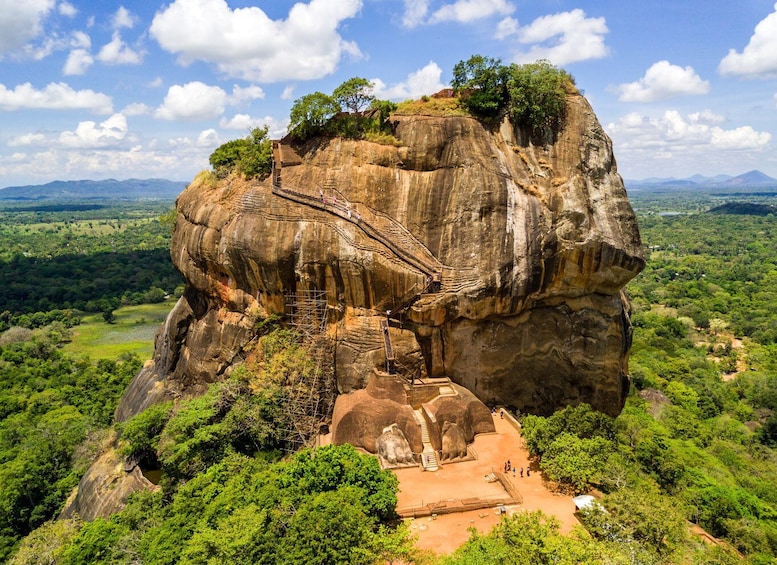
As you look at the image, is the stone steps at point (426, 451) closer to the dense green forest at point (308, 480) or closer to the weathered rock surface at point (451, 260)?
the weathered rock surface at point (451, 260)

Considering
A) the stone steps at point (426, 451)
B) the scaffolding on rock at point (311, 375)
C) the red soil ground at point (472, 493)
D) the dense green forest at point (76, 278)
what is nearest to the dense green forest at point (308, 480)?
the scaffolding on rock at point (311, 375)

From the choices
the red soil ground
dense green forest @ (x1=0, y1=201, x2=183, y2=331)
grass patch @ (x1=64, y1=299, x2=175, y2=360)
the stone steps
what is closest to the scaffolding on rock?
the stone steps

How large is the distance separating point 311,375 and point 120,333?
187 feet

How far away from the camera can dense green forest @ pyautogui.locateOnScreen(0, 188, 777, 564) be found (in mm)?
14531

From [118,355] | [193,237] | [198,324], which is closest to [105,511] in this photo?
[198,324]

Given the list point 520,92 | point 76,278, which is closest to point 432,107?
point 520,92

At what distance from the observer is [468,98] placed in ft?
83.0

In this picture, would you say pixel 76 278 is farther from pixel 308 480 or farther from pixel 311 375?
pixel 308 480

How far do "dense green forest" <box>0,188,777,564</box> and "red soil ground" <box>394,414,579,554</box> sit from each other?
0.95 m

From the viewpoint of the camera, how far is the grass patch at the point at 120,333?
6100 cm

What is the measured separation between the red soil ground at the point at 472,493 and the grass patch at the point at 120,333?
48097 mm

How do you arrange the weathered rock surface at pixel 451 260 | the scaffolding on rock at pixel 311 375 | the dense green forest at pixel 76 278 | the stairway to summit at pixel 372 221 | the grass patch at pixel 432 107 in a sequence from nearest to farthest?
the weathered rock surface at pixel 451 260 < the stairway to summit at pixel 372 221 < the scaffolding on rock at pixel 311 375 < the grass patch at pixel 432 107 < the dense green forest at pixel 76 278

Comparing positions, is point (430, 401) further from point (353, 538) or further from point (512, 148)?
point (512, 148)

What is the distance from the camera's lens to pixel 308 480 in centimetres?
1733
